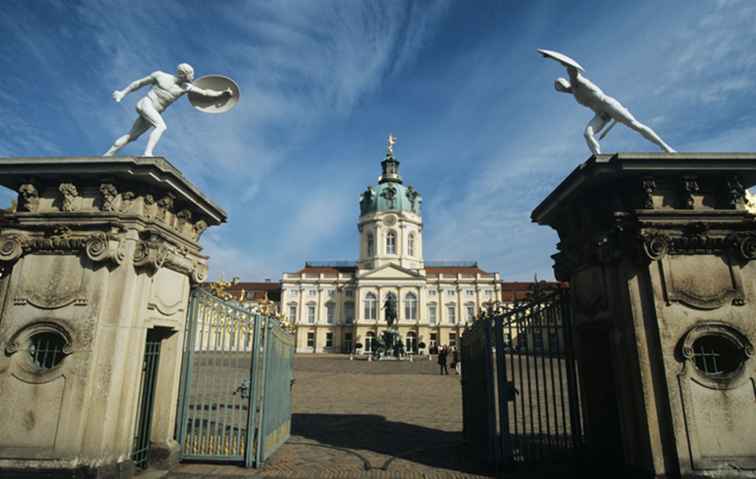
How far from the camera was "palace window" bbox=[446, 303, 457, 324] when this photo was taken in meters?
61.1

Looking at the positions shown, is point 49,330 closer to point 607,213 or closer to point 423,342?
point 607,213

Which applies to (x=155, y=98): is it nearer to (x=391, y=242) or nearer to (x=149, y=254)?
(x=149, y=254)

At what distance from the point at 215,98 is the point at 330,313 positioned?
57.4 m

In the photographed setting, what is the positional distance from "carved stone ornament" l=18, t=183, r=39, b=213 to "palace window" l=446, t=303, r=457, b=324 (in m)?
58.3

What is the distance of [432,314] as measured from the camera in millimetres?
61469

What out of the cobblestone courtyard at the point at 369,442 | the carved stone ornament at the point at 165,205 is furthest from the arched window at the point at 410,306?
the carved stone ornament at the point at 165,205

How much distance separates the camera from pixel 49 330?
16.9 ft

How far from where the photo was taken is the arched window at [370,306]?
→ 198 ft

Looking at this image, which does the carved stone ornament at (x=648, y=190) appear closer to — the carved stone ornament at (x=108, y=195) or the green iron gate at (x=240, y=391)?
the green iron gate at (x=240, y=391)

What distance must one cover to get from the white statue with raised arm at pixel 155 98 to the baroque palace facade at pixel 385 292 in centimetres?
5318

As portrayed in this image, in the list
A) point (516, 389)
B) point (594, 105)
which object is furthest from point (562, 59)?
point (516, 389)

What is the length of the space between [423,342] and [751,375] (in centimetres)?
5330

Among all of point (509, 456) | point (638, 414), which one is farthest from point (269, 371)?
point (638, 414)

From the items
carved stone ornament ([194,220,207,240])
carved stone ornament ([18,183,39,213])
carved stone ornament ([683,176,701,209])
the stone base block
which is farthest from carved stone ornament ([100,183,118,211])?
carved stone ornament ([683,176,701,209])
